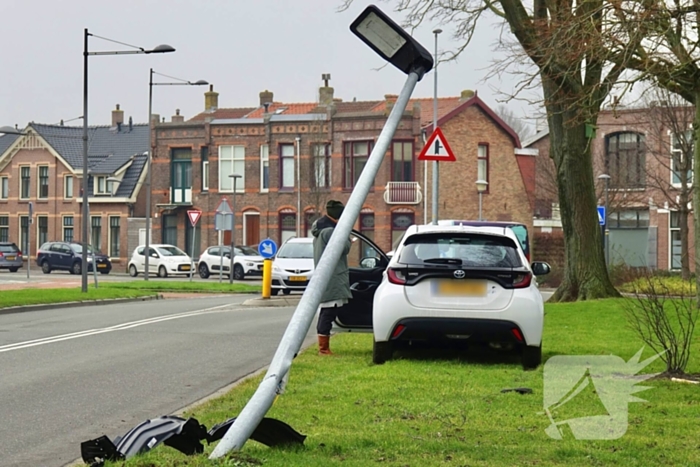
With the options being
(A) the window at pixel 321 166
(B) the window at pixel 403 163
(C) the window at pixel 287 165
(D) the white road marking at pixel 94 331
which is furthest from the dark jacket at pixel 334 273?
(C) the window at pixel 287 165

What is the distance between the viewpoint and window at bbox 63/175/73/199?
67938mm

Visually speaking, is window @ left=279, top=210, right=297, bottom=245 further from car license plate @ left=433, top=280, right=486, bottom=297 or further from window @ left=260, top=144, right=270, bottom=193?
car license plate @ left=433, top=280, right=486, bottom=297

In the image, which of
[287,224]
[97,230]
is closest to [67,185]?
[97,230]

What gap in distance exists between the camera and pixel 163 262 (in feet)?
175

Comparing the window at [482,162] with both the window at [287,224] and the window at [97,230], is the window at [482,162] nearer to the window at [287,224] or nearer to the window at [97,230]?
the window at [287,224]

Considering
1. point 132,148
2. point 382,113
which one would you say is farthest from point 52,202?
point 382,113

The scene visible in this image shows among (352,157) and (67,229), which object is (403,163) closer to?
(352,157)

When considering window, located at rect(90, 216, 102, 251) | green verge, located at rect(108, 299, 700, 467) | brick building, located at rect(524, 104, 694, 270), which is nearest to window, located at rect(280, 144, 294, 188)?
brick building, located at rect(524, 104, 694, 270)

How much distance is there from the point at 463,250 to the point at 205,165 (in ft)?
171

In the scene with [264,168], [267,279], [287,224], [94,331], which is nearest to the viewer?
[94,331]

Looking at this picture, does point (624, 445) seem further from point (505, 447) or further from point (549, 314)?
point (549, 314)

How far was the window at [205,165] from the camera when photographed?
202ft

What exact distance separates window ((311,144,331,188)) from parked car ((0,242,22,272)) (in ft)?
61.1

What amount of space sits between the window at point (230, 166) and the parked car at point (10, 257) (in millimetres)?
12616
